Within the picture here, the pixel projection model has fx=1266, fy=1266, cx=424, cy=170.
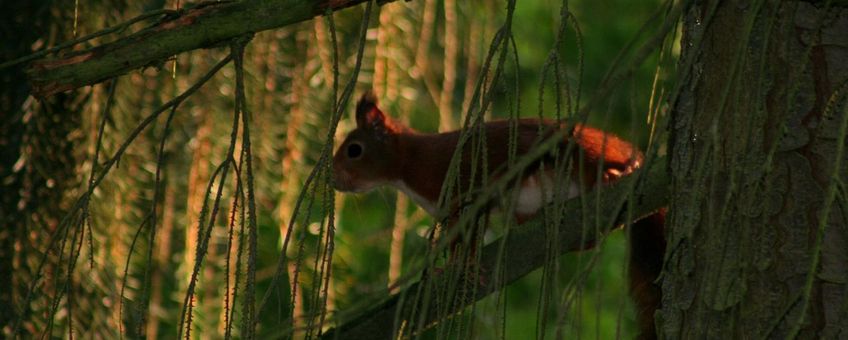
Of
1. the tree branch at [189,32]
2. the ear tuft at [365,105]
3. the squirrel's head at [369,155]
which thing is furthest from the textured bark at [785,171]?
the squirrel's head at [369,155]

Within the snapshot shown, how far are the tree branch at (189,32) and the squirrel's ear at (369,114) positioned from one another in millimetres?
1491

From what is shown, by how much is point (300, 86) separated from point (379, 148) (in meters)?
0.94

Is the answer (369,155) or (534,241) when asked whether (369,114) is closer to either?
(369,155)

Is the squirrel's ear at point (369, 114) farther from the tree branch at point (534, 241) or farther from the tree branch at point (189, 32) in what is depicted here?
the tree branch at point (189, 32)

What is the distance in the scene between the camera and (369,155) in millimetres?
2910

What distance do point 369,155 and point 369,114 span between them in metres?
0.11

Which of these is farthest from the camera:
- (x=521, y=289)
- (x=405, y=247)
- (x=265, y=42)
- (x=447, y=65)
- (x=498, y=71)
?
(x=521, y=289)

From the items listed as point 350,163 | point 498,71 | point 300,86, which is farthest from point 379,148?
point 498,71

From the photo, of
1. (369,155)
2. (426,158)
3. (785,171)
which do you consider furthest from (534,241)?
(369,155)

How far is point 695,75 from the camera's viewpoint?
1.21m

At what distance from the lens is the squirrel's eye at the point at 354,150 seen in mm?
2934

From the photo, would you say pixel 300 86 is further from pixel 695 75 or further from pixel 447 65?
pixel 695 75

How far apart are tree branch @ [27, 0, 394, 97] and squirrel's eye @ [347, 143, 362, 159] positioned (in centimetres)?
172

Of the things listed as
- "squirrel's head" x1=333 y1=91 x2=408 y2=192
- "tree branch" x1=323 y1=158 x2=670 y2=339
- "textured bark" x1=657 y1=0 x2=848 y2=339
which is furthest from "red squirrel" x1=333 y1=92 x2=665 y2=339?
"textured bark" x1=657 y1=0 x2=848 y2=339
